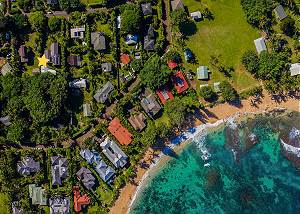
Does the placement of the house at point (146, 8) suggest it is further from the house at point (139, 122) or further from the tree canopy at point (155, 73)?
the house at point (139, 122)

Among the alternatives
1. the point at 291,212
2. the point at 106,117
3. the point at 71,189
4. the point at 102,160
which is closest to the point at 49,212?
the point at 71,189

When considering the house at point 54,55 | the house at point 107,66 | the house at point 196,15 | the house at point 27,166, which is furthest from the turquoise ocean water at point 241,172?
the house at point 54,55

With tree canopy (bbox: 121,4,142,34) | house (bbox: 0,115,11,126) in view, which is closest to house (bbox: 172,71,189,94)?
tree canopy (bbox: 121,4,142,34)

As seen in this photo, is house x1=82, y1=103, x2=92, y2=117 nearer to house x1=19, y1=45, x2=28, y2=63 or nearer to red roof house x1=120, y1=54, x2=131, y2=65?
red roof house x1=120, y1=54, x2=131, y2=65

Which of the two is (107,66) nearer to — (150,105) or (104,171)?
(150,105)

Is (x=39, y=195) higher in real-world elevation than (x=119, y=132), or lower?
lower

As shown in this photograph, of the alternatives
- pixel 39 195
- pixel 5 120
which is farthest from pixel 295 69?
pixel 5 120

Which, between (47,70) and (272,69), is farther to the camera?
(47,70)
